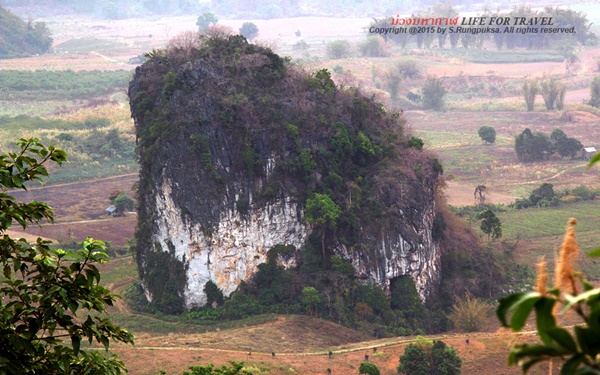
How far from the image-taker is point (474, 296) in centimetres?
3238

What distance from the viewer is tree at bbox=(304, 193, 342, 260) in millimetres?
30266

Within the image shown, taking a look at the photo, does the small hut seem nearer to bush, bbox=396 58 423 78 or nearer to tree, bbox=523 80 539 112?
tree, bbox=523 80 539 112

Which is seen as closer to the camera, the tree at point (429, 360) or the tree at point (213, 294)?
the tree at point (429, 360)

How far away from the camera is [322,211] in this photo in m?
30.3

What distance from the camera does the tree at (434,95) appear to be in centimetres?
8881

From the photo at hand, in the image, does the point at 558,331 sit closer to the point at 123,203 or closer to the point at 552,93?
the point at 123,203

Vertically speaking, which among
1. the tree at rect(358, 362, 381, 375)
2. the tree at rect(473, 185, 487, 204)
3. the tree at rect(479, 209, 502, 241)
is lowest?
the tree at rect(358, 362, 381, 375)

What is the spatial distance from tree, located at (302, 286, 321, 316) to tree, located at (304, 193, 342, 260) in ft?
8.21

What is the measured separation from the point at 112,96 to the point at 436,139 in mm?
41582

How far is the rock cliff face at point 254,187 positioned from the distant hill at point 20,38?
86590mm

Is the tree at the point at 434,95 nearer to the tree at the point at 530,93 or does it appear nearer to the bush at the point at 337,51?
the tree at the point at 530,93

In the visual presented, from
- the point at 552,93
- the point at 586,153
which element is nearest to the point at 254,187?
the point at 586,153

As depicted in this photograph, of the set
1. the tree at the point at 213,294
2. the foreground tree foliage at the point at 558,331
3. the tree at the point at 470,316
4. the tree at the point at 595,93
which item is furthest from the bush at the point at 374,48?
the foreground tree foliage at the point at 558,331

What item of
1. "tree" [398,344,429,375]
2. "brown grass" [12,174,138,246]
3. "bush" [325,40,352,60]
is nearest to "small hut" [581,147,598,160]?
"brown grass" [12,174,138,246]
